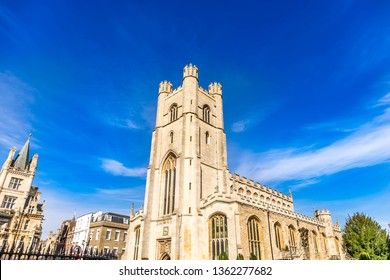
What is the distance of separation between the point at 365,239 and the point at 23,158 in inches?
2395

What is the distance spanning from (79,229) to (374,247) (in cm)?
5338

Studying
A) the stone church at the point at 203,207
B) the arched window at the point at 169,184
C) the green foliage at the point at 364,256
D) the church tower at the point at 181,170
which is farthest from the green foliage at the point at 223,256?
the green foliage at the point at 364,256

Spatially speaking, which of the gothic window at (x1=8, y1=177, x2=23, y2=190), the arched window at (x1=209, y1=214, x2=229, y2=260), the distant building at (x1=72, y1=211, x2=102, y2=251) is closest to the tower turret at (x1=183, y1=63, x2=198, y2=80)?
the arched window at (x1=209, y1=214, x2=229, y2=260)

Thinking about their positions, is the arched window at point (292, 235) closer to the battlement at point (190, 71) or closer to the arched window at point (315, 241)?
the arched window at point (315, 241)

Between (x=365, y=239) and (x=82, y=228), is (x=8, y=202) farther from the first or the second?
(x=365, y=239)

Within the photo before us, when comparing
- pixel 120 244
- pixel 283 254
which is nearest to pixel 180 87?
pixel 283 254

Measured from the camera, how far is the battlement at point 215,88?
40.6m

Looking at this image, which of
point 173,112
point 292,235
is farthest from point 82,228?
point 292,235

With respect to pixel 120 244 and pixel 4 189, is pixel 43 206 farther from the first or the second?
pixel 120 244

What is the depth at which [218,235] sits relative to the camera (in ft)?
80.5

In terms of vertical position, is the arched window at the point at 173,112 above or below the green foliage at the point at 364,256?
above

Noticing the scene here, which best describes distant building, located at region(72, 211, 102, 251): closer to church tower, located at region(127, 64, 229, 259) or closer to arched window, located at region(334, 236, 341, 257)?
church tower, located at region(127, 64, 229, 259)

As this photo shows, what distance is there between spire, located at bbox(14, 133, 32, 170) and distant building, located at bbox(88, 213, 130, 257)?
59.8 feet

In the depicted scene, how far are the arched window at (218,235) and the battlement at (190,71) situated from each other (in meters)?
20.7
